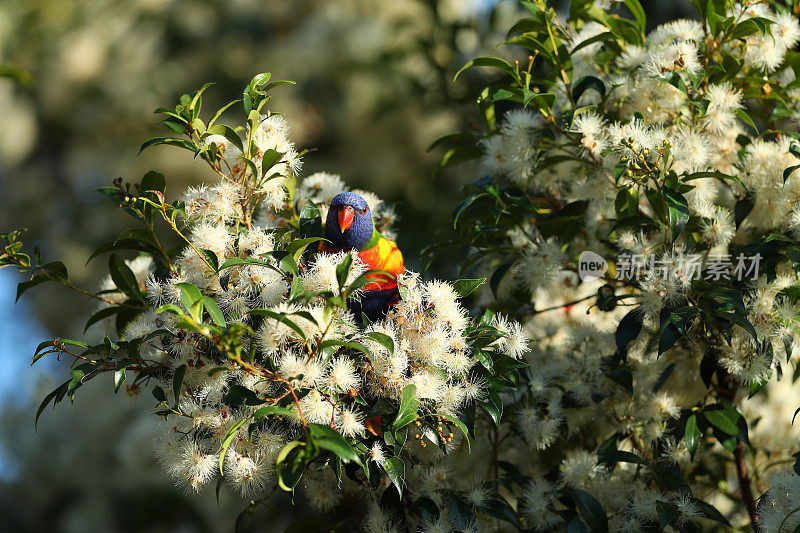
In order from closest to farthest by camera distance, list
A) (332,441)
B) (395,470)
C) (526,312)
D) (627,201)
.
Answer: (332,441) < (395,470) < (627,201) < (526,312)

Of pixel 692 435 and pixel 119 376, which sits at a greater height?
pixel 119 376

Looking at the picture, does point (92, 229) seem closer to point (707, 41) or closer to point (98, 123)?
point (98, 123)

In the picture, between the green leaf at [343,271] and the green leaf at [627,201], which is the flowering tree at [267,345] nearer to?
the green leaf at [343,271]

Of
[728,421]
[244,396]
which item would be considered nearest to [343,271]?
[244,396]

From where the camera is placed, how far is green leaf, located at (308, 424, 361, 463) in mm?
708

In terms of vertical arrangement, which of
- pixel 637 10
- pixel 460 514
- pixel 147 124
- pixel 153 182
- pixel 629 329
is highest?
pixel 637 10

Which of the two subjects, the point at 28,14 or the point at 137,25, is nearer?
the point at 137,25

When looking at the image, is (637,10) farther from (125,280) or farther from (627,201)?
(125,280)

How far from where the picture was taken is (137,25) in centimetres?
338

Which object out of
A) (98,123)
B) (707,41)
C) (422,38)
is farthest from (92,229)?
(707,41)

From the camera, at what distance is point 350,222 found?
3.27 feet

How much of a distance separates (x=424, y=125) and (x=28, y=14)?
261cm

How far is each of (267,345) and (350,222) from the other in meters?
0.27

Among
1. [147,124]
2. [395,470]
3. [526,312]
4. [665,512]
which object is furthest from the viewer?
[147,124]
